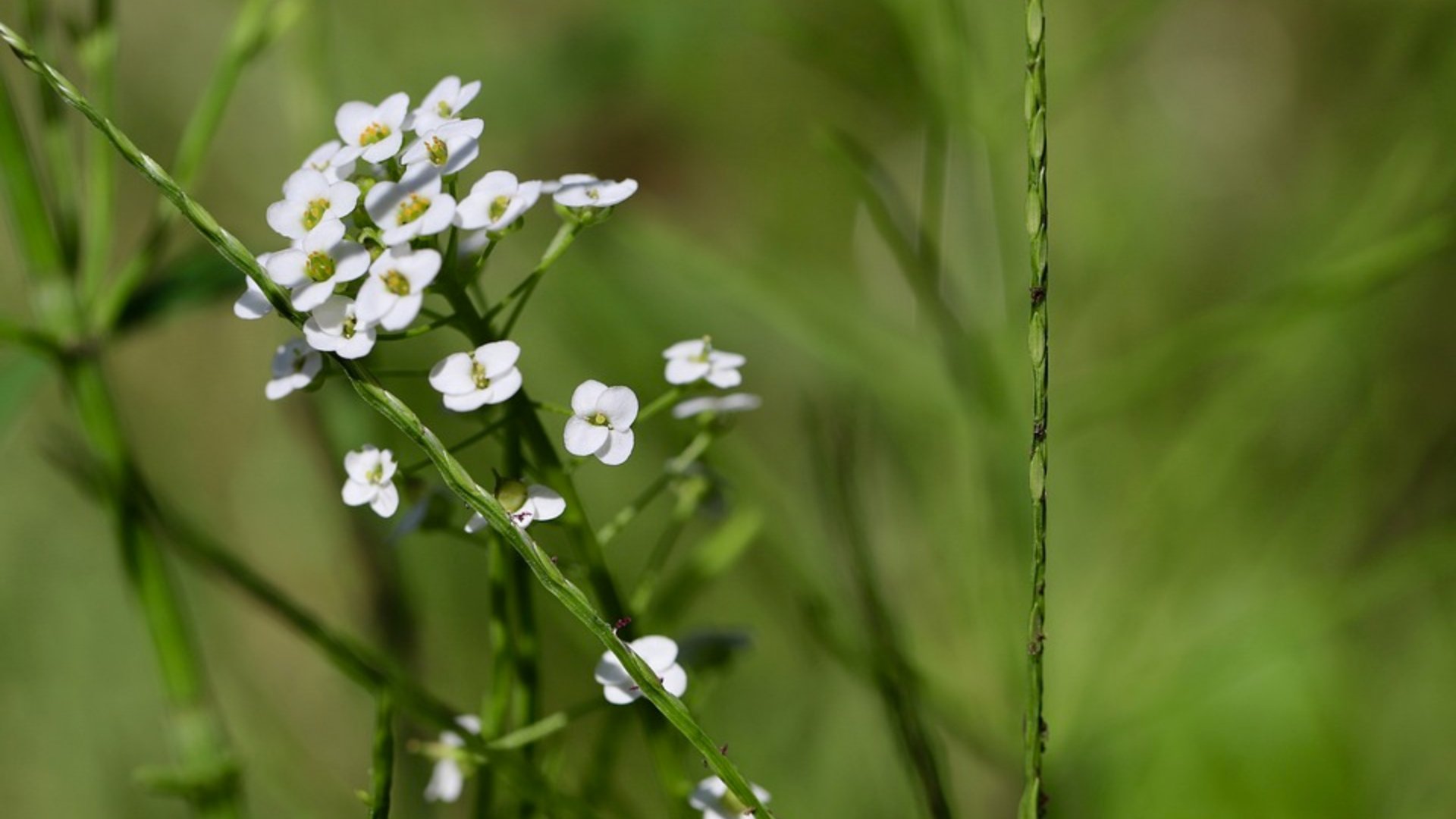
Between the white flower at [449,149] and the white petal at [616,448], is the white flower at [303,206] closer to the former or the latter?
the white flower at [449,149]

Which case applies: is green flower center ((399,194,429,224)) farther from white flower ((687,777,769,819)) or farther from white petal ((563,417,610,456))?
white flower ((687,777,769,819))

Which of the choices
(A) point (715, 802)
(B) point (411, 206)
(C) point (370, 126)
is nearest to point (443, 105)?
(C) point (370, 126)

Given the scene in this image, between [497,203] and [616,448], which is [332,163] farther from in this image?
[616,448]

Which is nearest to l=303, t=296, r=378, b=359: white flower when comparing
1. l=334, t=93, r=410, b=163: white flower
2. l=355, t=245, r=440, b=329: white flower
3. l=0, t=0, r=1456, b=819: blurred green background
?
l=355, t=245, r=440, b=329: white flower

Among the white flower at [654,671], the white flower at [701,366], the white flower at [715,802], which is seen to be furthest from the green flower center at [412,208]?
the white flower at [715,802]

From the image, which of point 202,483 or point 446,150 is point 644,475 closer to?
point 202,483

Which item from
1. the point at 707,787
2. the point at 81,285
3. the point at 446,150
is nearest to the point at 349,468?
the point at 446,150
